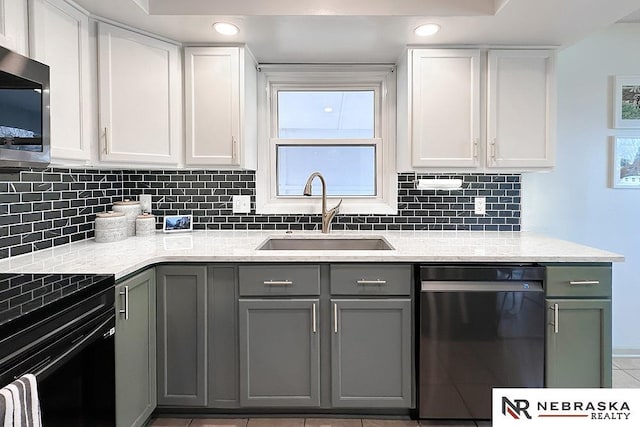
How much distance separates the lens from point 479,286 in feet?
6.31

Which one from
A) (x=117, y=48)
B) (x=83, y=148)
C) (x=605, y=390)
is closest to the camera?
(x=605, y=390)

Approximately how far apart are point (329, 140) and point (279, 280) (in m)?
1.23

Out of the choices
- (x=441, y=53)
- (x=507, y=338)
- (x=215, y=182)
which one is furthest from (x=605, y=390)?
(x=215, y=182)

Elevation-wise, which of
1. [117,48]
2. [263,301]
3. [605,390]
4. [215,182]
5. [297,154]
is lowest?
[605,390]

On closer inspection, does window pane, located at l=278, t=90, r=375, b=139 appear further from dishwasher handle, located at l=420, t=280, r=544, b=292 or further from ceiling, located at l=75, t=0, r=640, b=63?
dishwasher handle, located at l=420, t=280, r=544, b=292

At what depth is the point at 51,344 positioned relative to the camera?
1.18 m

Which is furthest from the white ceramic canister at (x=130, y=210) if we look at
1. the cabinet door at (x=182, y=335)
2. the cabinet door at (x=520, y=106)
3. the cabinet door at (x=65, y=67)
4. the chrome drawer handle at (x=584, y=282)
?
the chrome drawer handle at (x=584, y=282)

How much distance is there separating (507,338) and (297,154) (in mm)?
1772

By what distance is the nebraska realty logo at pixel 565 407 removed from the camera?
1.62 m

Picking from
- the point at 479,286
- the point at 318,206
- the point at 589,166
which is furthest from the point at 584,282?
the point at 318,206

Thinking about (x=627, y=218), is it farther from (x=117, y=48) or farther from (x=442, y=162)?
(x=117, y=48)

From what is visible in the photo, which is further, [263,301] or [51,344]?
[263,301]

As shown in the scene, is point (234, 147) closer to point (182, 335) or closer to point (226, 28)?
point (226, 28)

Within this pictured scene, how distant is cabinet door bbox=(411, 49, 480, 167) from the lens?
91.5 inches
